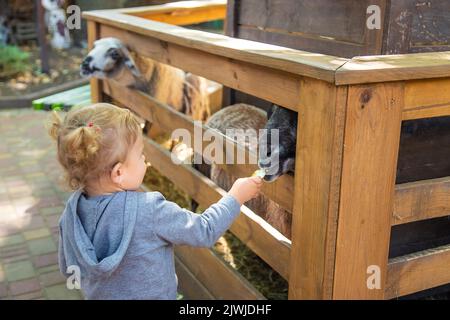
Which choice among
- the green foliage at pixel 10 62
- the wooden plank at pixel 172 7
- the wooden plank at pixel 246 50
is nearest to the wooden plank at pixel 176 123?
the wooden plank at pixel 246 50

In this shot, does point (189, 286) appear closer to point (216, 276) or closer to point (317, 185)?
point (216, 276)

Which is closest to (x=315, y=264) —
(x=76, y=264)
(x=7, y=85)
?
(x=76, y=264)

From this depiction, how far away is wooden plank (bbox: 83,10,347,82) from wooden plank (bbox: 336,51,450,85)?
48mm

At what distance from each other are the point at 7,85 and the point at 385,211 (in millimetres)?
8320

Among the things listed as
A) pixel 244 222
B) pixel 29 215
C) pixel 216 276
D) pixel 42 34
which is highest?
pixel 42 34

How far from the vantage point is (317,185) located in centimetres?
196

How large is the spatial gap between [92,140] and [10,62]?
880cm

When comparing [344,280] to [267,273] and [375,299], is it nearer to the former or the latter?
[375,299]

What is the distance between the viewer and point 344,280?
1998 mm

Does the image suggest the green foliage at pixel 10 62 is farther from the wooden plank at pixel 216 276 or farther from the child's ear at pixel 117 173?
the child's ear at pixel 117 173

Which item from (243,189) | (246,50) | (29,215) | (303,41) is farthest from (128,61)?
(243,189)

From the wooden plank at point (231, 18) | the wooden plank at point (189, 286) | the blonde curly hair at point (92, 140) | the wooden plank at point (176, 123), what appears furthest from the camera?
the wooden plank at point (231, 18)

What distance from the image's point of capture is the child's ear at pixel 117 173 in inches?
69.4

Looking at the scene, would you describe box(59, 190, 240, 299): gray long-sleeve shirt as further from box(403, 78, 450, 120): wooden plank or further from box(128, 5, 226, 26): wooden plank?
box(128, 5, 226, 26): wooden plank
